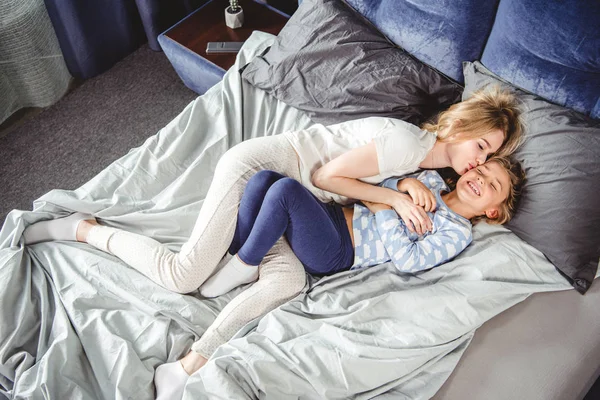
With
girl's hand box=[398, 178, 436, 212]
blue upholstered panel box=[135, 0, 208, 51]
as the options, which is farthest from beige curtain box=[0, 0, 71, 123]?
girl's hand box=[398, 178, 436, 212]

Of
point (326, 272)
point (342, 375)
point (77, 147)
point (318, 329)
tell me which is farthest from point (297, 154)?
point (77, 147)

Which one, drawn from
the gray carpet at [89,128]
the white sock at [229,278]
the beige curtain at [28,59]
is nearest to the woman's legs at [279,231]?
the white sock at [229,278]

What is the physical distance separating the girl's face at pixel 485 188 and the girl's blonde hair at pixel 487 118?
8 cm

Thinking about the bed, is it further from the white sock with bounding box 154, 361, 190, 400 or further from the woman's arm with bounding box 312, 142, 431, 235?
the woman's arm with bounding box 312, 142, 431, 235

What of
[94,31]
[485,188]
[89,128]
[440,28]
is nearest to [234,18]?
[94,31]

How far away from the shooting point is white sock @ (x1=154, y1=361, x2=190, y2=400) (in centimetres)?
107

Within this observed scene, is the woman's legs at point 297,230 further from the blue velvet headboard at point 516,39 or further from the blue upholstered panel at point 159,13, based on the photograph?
the blue upholstered panel at point 159,13

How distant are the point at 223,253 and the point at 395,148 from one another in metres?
0.53

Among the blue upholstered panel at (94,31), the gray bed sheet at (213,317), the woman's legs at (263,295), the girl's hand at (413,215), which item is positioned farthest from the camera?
the blue upholstered panel at (94,31)

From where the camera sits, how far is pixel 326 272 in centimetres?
133

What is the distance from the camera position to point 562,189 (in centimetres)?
123

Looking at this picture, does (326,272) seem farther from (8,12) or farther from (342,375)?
(8,12)

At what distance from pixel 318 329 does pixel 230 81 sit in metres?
0.98

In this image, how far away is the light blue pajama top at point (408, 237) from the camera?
1241mm
